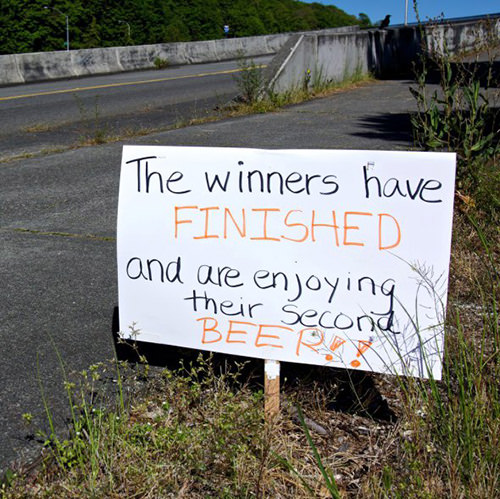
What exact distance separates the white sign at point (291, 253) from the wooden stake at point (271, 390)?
0.05 m

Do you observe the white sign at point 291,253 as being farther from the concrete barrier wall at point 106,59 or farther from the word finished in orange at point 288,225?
the concrete barrier wall at point 106,59

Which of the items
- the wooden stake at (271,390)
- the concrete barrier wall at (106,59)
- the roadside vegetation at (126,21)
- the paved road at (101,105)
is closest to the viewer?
the wooden stake at (271,390)

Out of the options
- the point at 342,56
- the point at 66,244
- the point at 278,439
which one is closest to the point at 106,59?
the point at 342,56

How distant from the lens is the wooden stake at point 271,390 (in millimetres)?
2520

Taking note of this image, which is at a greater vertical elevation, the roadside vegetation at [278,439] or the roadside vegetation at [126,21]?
the roadside vegetation at [126,21]

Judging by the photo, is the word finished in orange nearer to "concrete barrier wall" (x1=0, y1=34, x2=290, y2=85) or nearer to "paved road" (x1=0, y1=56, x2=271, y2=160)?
"paved road" (x1=0, y1=56, x2=271, y2=160)

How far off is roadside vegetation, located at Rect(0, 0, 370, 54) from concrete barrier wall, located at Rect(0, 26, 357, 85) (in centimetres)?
473

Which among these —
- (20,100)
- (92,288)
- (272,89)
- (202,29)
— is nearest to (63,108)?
(20,100)

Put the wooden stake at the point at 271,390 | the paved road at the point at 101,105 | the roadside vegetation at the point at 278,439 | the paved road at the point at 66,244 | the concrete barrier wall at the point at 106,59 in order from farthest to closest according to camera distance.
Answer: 1. the concrete barrier wall at the point at 106,59
2. the paved road at the point at 101,105
3. the paved road at the point at 66,244
4. the wooden stake at the point at 271,390
5. the roadside vegetation at the point at 278,439

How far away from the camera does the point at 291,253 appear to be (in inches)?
106

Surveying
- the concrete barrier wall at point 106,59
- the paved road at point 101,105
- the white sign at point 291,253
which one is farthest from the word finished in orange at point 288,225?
the concrete barrier wall at point 106,59

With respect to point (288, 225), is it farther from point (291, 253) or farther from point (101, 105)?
point (101, 105)

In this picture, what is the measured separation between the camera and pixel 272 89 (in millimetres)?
10969

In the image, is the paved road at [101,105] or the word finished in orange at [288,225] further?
the paved road at [101,105]
